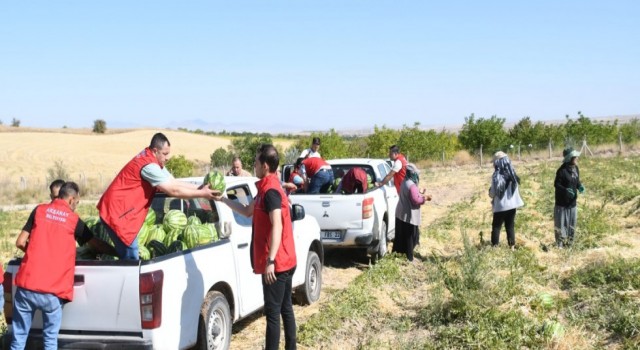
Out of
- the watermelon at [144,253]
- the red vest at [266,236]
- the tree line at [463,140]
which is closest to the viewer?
the red vest at [266,236]

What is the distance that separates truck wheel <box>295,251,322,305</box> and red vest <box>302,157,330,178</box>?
2952 millimetres

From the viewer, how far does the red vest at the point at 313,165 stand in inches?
441

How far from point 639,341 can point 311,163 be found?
262 inches

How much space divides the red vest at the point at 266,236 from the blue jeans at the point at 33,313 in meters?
1.69

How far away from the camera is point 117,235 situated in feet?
18.0

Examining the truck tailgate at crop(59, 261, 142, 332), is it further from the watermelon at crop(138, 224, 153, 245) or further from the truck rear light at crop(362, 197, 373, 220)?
the truck rear light at crop(362, 197, 373, 220)

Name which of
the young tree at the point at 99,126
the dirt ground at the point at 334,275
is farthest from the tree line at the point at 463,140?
the young tree at the point at 99,126

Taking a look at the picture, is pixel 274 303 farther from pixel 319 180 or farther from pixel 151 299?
pixel 319 180

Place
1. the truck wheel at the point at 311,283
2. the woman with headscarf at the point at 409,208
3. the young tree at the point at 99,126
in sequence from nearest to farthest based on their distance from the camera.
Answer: the truck wheel at the point at 311,283
the woman with headscarf at the point at 409,208
the young tree at the point at 99,126

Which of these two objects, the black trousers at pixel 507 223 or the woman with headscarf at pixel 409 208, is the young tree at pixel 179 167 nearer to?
the woman with headscarf at pixel 409 208

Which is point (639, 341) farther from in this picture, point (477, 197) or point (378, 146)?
point (378, 146)

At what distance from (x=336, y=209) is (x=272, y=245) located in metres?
5.08

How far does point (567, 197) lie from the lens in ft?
34.4

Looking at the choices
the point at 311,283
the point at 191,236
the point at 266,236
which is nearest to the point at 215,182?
the point at 191,236
